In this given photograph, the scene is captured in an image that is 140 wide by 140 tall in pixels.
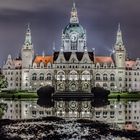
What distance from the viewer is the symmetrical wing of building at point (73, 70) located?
166 metres

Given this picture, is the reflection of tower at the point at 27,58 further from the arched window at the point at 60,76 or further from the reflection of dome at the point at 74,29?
the reflection of dome at the point at 74,29

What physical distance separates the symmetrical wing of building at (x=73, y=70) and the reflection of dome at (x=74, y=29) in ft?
28.8

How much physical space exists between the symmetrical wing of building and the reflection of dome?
8.77 m

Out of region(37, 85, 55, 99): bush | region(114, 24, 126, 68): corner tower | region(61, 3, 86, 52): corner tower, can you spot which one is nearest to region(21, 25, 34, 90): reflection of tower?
region(61, 3, 86, 52): corner tower

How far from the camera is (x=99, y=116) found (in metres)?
76.7

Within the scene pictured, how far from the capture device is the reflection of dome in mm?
186250

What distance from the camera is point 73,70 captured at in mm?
167125

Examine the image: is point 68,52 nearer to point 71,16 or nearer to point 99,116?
point 71,16

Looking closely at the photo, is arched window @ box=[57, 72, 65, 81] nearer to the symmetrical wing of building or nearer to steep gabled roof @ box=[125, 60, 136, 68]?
the symmetrical wing of building

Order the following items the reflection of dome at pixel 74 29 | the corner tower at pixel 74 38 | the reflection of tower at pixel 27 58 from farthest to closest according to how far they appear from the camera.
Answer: the reflection of dome at pixel 74 29
the corner tower at pixel 74 38
the reflection of tower at pixel 27 58

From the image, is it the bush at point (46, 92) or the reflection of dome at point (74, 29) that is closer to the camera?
the bush at point (46, 92)

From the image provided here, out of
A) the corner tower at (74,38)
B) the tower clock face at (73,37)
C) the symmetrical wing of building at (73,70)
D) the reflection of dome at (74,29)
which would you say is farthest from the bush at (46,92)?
the reflection of dome at (74,29)

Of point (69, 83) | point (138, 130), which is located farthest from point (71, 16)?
point (138, 130)

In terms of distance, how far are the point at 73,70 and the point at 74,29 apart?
23067 millimetres
